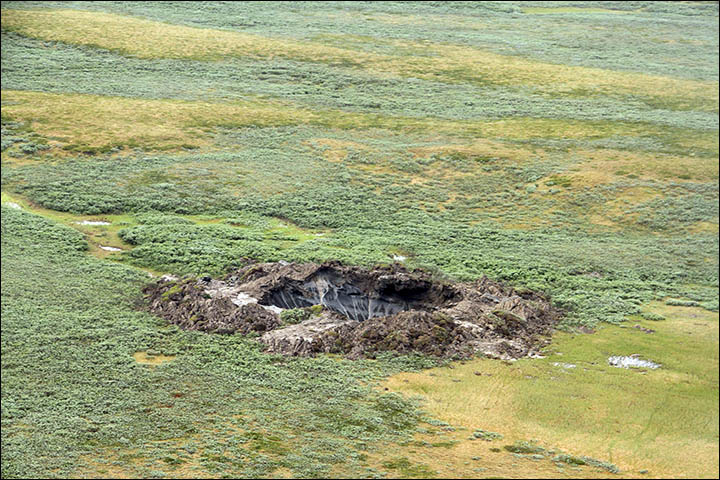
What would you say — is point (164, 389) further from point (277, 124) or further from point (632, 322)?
point (277, 124)

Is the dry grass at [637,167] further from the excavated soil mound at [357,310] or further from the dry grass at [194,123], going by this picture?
the excavated soil mound at [357,310]

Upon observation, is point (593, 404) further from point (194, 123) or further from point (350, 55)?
point (350, 55)

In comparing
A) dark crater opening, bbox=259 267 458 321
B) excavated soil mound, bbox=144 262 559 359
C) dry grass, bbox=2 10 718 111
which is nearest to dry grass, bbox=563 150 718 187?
excavated soil mound, bbox=144 262 559 359

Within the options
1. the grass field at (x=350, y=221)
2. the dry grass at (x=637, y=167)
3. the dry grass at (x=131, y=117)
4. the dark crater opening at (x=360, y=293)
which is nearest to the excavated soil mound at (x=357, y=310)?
the dark crater opening at (x=360, y=293)

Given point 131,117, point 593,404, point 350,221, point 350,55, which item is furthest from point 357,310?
point 350,55

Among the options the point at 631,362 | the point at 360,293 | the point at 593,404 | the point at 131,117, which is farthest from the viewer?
the point at 131,117

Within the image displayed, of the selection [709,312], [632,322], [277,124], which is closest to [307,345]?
[632,322]
